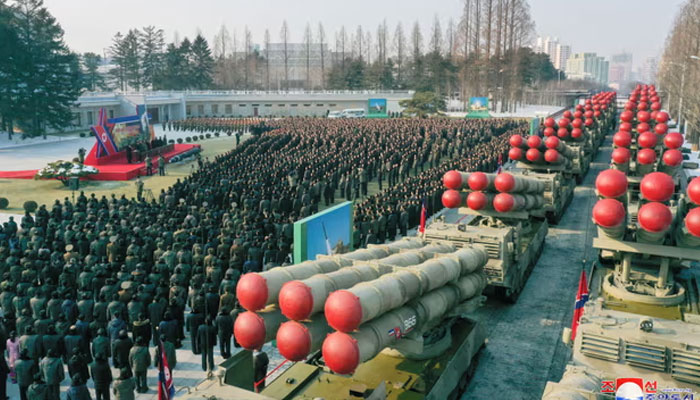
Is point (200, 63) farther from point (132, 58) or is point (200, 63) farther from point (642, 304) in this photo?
point (642, 304)

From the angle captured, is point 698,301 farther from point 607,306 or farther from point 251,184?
point 251,184

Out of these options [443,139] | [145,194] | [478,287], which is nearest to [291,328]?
[478,287]

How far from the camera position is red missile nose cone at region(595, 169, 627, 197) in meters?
9.84

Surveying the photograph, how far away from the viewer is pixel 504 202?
13.9 meters

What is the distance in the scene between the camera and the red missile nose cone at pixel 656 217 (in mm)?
9008

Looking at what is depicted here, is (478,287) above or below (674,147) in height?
below

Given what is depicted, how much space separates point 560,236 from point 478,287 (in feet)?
38.1

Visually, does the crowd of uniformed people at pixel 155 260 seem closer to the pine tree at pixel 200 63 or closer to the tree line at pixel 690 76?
the tree line at pixel 690 76

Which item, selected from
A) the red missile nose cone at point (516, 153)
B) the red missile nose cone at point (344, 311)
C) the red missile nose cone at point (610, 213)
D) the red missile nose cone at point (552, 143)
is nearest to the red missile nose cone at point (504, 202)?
the red missile nose cone at point (610, 213)

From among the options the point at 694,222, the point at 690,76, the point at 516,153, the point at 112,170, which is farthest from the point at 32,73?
the point at 690,76

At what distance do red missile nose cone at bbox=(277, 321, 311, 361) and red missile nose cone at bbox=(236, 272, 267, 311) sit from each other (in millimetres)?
411

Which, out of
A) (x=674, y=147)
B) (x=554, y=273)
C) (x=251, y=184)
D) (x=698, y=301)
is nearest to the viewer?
(x=698, y=301)

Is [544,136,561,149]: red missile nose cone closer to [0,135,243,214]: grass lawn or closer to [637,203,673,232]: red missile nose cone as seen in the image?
[637,203,673,232]: red missile nose cone

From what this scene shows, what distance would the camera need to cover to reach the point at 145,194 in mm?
26484
